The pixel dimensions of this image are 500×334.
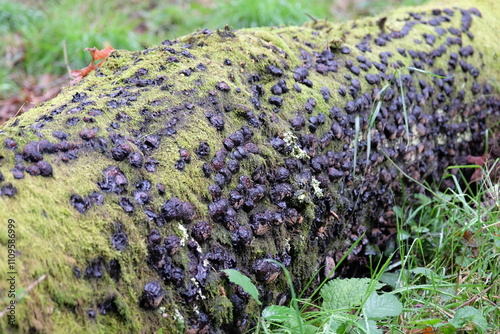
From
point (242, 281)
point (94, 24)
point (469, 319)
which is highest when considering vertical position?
point (94, 24)

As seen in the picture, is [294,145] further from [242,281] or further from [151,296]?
[151,296]

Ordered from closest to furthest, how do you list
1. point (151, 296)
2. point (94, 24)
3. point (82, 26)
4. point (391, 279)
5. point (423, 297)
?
point (151, 296) < point (423, 297) < point (391, 279) < point (82, 26) < point (94, 24)

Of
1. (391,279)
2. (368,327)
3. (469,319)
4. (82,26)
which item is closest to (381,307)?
(368,327)

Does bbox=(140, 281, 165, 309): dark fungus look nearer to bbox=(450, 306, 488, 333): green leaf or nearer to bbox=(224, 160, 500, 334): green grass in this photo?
bbox=(224, 160, 500, 334): green grass

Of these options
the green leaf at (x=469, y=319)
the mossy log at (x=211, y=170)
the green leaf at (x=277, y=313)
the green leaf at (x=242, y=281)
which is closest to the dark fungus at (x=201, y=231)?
the mossy log at (x=211, y=170)

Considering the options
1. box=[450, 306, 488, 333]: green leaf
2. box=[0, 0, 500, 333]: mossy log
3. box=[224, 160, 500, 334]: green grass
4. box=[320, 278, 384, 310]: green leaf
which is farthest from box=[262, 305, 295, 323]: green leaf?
box=[450, 306, 488, 333]: green leaf

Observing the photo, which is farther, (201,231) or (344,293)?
(344,293)
